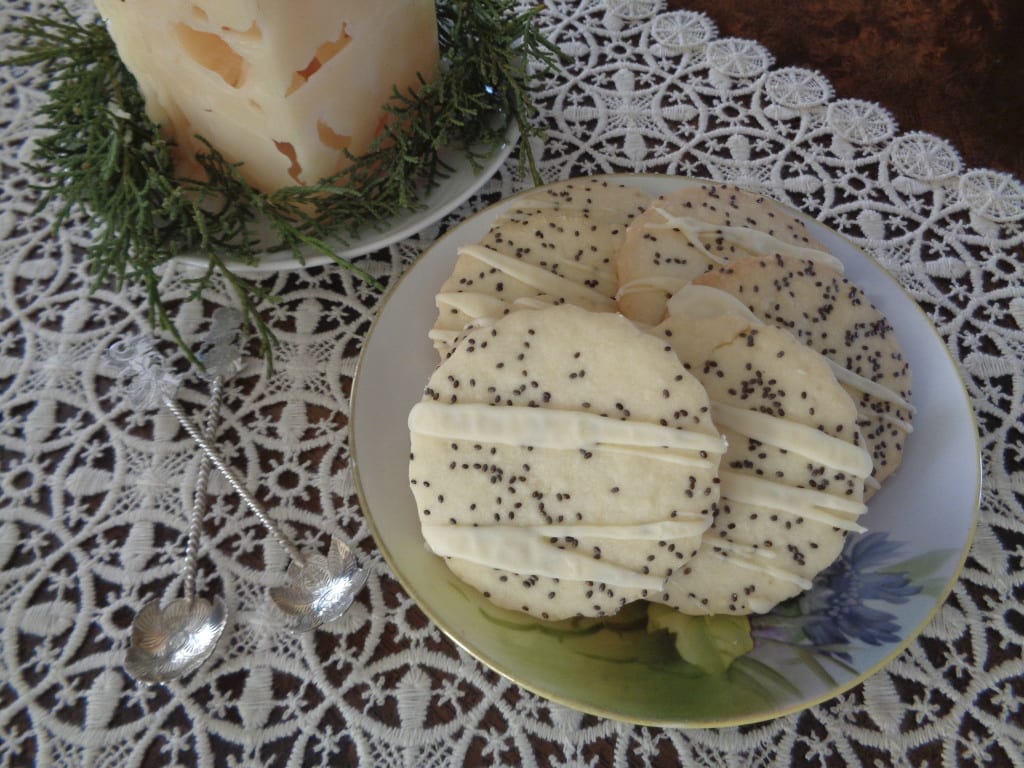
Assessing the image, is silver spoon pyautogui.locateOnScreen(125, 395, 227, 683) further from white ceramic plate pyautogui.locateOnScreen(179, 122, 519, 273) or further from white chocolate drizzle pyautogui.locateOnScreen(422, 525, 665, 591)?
white ceramic plate pyautogui.locateOnScreen(179, 122, 519, 273)

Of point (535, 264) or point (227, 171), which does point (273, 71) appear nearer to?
point (227, 171)

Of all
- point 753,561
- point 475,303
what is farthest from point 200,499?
point 753,561

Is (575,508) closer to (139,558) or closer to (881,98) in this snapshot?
(139,558)

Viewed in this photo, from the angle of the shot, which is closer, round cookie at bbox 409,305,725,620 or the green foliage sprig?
round cookie at bbox 409,305,725,620

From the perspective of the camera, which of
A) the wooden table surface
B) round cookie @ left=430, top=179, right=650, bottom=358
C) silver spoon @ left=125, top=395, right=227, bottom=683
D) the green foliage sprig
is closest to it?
silver spoon @ left=125, top=395, right=227, bottom=683

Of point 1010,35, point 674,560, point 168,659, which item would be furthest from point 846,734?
point 1010,35

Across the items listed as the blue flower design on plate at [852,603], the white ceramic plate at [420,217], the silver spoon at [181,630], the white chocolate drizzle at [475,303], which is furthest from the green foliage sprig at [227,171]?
the blue flower design on plate at [852,603]

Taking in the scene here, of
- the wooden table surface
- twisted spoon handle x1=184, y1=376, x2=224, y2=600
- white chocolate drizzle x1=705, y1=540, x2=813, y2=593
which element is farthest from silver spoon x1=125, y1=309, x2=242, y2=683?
the wooden table surface
